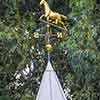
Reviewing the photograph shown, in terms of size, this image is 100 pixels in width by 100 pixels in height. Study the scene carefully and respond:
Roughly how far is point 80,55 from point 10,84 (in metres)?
0.67

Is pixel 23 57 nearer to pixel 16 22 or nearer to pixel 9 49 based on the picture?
pixel 9 49

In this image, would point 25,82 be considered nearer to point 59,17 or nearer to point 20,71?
point 20,71

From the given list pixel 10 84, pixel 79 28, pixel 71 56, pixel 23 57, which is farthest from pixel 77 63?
pixel 10 84

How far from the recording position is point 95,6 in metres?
2.79

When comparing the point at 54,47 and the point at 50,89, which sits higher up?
the point at 54,47

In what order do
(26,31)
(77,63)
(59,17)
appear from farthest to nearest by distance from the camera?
(26,31) → (77,63) → (59,17)

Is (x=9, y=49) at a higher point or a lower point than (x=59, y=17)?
lower

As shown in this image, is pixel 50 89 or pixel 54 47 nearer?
pixel 50 89

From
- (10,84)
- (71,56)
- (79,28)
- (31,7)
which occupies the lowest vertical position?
(10,84)

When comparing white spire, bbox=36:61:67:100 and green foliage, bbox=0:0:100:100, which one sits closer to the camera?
white spire, bbox=36:61:67:100

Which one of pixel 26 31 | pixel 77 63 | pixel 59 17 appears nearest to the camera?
pixel 59 17

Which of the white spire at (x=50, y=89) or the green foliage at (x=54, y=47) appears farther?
the green foliage at (x=54, y=47)

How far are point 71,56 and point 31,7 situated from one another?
61cm

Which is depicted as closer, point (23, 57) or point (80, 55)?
point (80, 55)
